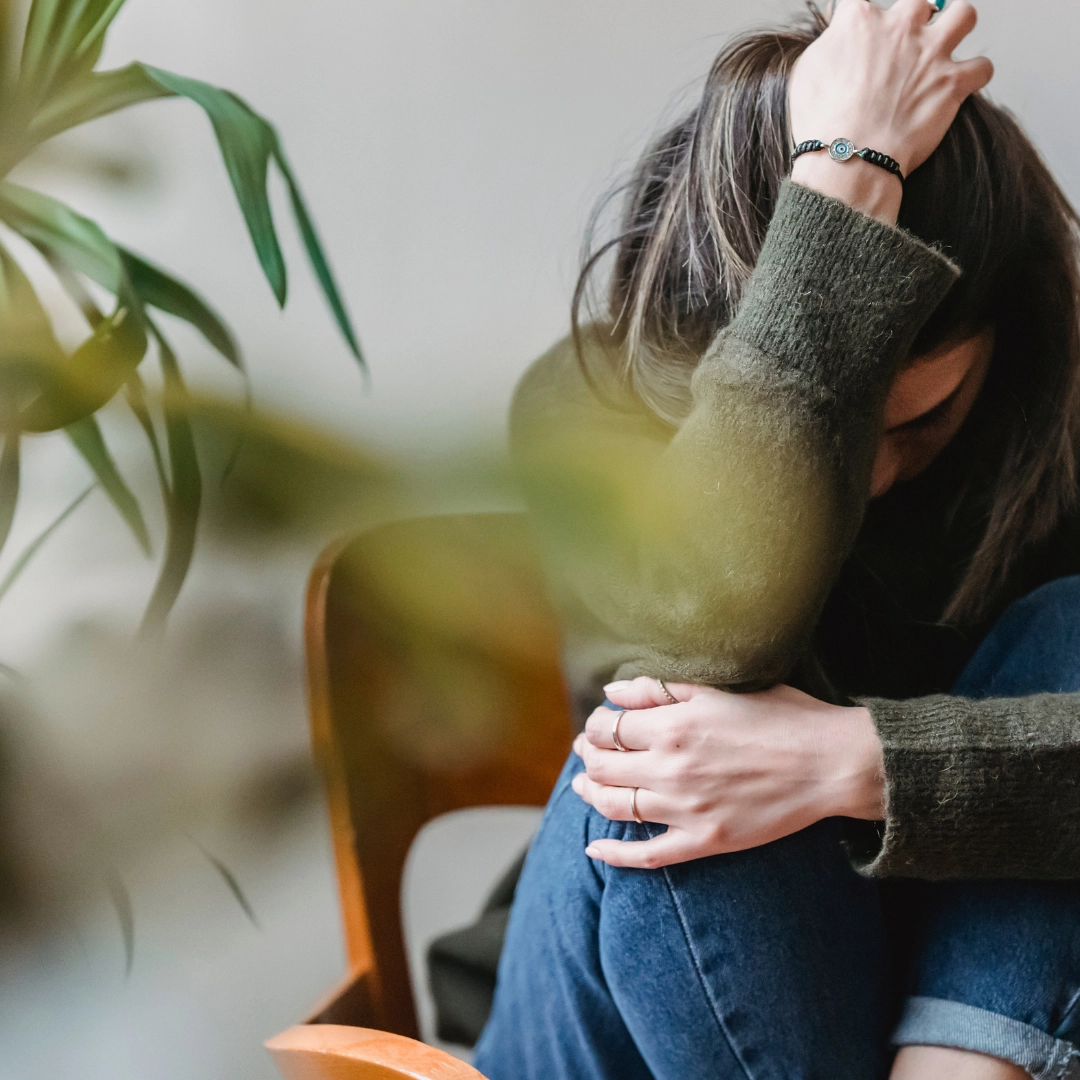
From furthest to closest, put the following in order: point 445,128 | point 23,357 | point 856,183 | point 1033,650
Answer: point 445,128 → point 1033,650 → point 856,183 → point 23,357

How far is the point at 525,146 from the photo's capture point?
0.80 m

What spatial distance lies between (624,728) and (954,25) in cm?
49

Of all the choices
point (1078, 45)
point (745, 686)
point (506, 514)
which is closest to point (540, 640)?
point (506, 514)

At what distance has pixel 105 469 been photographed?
0.29 metres

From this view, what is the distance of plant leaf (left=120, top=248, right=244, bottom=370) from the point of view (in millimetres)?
333

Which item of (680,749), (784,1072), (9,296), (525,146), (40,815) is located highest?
(525,146)

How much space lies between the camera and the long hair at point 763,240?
1.81 feet

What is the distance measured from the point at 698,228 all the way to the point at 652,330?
0.23 ft

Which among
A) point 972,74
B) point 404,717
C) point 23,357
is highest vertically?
point 972,74

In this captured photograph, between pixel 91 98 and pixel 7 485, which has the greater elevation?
pixel 91 98

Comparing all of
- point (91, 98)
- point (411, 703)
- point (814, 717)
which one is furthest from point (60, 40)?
point (814, 717)

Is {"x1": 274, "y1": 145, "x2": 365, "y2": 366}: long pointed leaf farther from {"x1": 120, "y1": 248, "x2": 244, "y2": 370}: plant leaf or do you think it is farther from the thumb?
the thumb

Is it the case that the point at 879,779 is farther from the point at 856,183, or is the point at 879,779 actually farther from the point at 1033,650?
the point at 856,183

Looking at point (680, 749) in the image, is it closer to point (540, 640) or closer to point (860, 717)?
point (860, 717)
